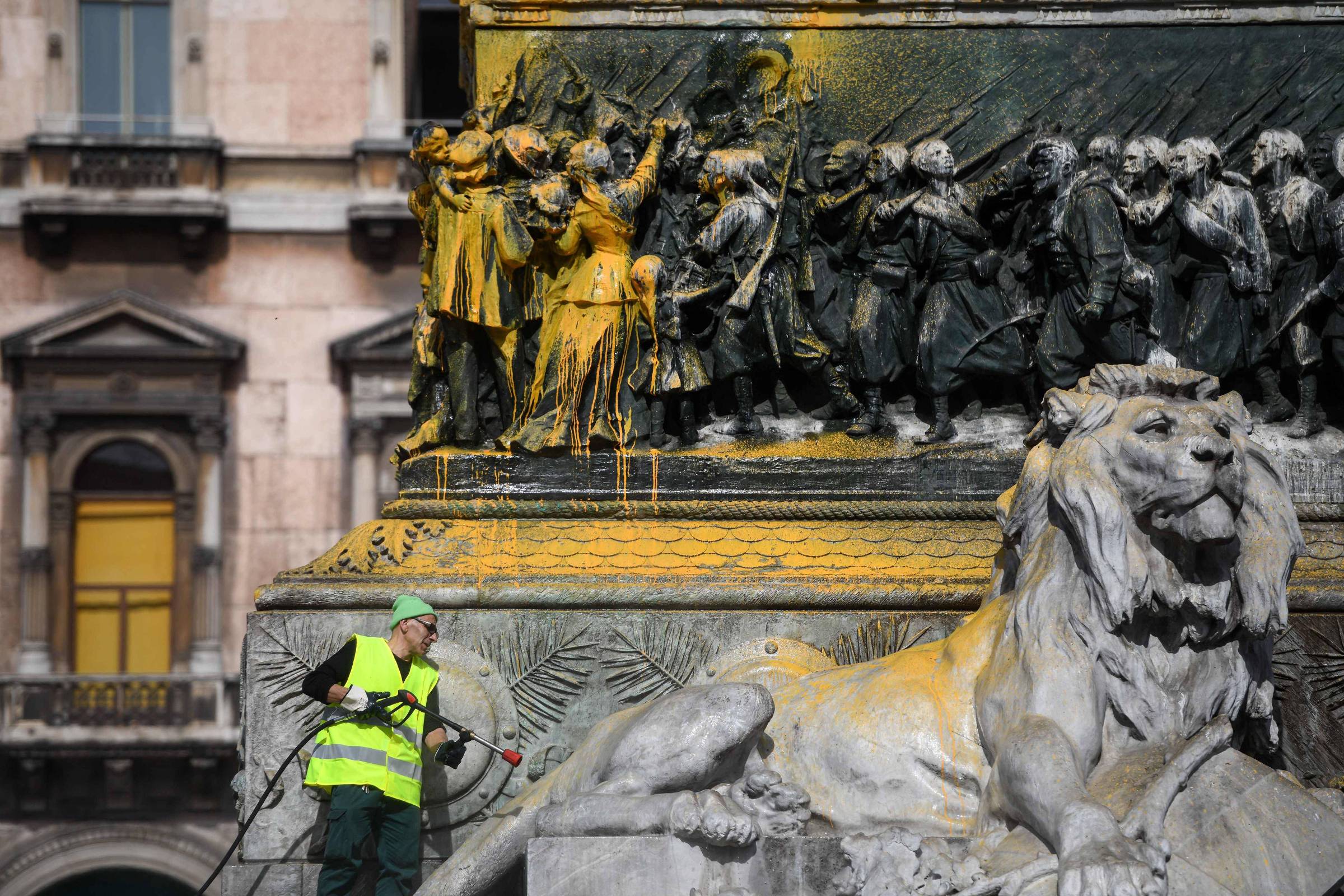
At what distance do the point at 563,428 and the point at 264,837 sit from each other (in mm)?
2086

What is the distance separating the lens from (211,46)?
3259 centimetres

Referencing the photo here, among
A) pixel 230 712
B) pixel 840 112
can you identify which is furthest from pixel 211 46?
pixel 840 112

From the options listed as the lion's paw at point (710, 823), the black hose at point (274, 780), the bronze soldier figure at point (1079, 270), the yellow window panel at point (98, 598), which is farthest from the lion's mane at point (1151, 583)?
the yellow window panel at point (98, 598)

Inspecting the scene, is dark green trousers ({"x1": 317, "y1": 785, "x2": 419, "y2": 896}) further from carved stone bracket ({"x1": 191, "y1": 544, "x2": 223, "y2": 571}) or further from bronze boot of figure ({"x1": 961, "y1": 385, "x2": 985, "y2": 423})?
carved stone bracket ({"x1": 191, "y1": 544, "x2": 223, "y2": 571})

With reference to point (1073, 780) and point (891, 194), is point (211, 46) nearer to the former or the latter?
point (891, 194)

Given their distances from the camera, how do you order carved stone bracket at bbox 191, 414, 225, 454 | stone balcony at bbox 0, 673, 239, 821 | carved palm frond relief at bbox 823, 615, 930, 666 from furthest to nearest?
carved stone bracket at bbox 191, 414, 225, 454, stone balcony at bbox 0, 673, 239, 821, carved palm frond relief at bbox 823, 615, 930, 666

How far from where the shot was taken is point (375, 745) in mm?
8820

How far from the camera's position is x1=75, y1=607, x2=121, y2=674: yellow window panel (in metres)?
31.5

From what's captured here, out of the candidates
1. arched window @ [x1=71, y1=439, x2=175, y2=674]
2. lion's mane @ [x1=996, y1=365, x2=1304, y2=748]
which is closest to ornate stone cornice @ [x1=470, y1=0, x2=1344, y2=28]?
lion's mane @ [x1=996, y1=365, x2=1304, y2=748]

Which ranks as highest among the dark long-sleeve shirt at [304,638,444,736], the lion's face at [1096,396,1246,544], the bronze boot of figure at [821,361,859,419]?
the bronze boot of figure at [821,361,859,419]

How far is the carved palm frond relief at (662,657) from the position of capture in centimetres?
929

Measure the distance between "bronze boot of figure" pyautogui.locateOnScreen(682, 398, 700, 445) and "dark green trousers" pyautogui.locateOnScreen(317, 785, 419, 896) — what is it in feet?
6.64

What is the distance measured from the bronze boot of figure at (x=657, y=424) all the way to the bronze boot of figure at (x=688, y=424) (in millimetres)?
77

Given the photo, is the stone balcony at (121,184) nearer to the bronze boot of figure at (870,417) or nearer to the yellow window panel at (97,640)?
the yellow window panel at (97,640)
